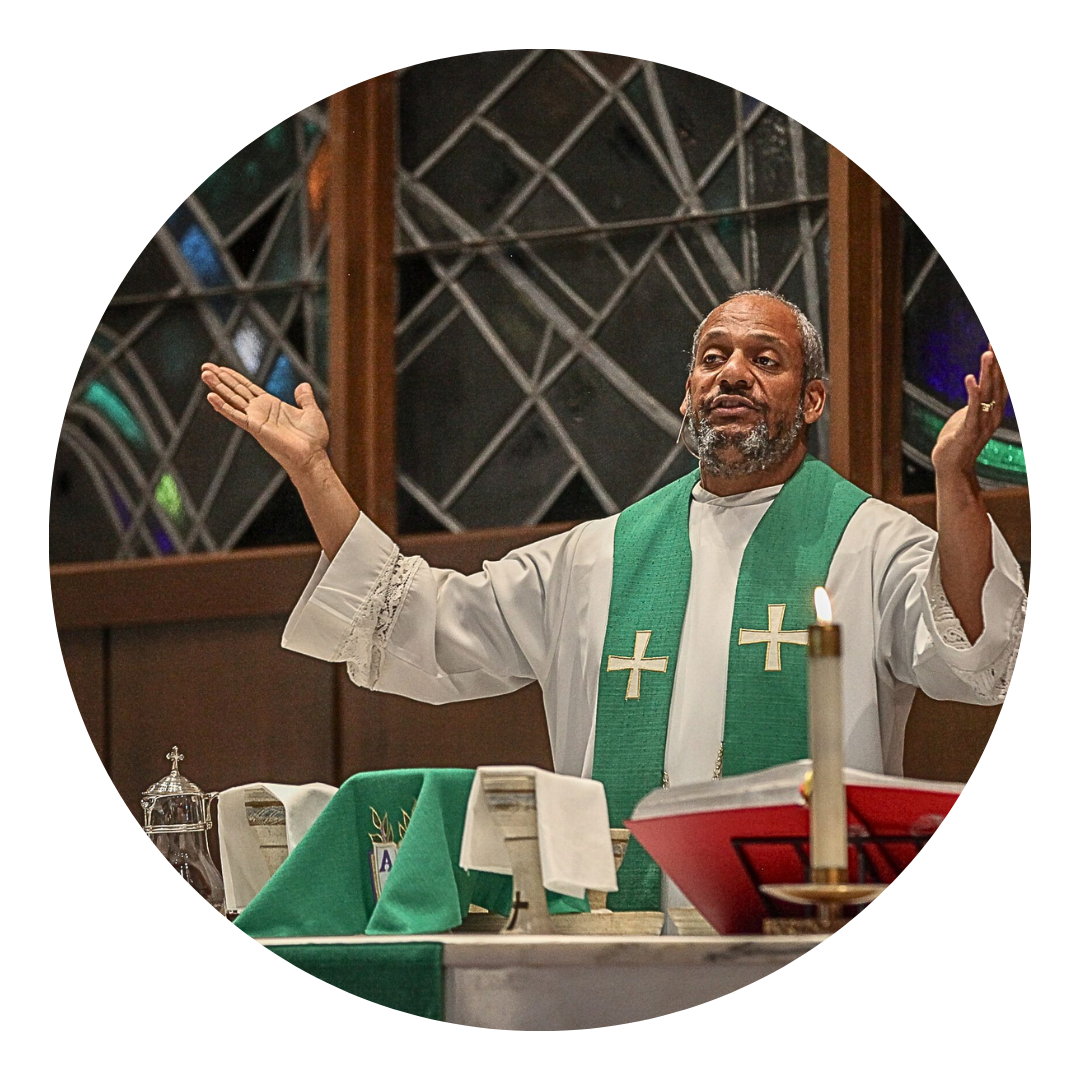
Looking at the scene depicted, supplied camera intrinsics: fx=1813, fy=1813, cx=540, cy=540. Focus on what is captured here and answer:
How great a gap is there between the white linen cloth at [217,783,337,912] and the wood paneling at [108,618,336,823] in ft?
7.83

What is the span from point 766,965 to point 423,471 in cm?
375

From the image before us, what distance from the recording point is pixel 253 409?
4.28 meters

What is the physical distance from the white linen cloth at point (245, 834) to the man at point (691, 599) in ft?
1.81

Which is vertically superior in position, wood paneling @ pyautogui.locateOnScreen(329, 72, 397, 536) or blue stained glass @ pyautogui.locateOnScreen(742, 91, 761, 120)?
blue stained glass @ pyautogui.locateOnScreen(742, 91, 761, 120)

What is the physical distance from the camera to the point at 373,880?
3266mm

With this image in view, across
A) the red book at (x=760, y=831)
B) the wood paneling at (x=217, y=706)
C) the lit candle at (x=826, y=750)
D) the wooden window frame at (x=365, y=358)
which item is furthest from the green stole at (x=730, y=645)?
the wood paneling at (x=217, y=706)

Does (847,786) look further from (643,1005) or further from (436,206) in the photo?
(436,206)

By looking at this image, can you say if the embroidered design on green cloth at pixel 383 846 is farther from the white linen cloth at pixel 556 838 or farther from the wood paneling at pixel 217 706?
the wood paneling at pixel 217 706

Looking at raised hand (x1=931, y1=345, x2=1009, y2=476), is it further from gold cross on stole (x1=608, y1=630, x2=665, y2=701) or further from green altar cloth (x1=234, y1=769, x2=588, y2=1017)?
green altar cloth (x1=234, y1=769, x2=588, y2=1017)

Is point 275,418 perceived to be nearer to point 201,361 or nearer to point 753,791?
point 753,791

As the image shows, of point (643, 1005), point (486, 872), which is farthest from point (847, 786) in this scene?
point (486, 872)

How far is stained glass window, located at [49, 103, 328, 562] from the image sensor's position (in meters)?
6.44

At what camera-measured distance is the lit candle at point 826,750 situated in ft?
8.06

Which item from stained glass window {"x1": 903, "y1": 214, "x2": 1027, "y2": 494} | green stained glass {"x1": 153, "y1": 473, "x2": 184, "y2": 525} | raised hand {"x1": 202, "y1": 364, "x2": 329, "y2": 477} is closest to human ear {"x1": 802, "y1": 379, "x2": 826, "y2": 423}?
stained glass window {"x1": 903, "y1": 214, "x2": 1027, "y2": 494}
